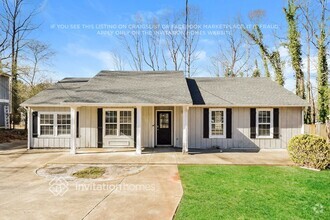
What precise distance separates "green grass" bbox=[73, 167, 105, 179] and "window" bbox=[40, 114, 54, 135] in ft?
17.5

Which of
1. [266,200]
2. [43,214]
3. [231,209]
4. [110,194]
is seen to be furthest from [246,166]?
[43,214]

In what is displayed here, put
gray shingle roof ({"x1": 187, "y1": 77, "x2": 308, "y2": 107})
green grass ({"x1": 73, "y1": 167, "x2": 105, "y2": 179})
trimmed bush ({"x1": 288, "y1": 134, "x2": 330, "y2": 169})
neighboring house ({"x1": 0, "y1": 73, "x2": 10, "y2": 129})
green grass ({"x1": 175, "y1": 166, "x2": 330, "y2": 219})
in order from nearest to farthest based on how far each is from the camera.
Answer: green grass ({"x1": 175, "y1": 166, "x2": 330, "y2": 219}) < green grass ({"x1": 73, "y1": 167, "x2": 105, "y2": 179}) < trimmed bush ({"x1": 288, "y1": 134, "x2": 330, "y2": 169}) < gray shingle roof ({"x1": 187, "y1": 77, "x2": 308, "y2": 107}) < neighboring house ({"x1": 0, "y1": 73, "x2": 10, "y2": 129})

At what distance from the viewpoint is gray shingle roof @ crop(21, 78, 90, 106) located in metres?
12.7

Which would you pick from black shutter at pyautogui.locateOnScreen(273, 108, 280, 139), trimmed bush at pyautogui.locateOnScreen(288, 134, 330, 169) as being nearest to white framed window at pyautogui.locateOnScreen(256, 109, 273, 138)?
black shutter at pyautogui.locateOnScreen(273, 108, 280, 139)

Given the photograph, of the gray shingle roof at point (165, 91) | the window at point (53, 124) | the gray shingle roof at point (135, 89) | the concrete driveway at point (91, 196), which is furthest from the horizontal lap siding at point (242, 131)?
the window at point (53, 124)

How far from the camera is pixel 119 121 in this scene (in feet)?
42.0

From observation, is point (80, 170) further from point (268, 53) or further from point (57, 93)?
point (268, 53)

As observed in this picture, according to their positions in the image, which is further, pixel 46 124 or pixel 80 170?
pixel 46 124

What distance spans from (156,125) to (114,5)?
26.2 feet

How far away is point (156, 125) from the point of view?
1326 cm

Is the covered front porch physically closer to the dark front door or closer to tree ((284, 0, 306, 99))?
the dark front door

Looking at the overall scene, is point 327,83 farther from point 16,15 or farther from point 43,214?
point 16,15

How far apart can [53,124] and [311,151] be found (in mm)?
12135

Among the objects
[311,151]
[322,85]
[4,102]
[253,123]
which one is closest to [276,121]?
[253,123]
